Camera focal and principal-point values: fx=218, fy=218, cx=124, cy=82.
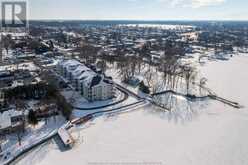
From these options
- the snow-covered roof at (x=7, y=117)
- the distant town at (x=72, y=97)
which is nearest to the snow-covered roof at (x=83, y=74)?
the distant town at (x=72, y=97)

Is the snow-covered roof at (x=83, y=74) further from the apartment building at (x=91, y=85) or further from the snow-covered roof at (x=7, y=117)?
the snow-covered roof at (x=7, y=117)

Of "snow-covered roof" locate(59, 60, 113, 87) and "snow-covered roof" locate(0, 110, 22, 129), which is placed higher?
"snow-covered roof" locate(59, 60, 113, 87)

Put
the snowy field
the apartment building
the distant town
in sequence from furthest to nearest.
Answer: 1. the apartment building
2. the distant town
3. the snowy field

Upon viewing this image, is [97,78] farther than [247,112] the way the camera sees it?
Yes

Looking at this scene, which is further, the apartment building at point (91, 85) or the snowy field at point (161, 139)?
the apartment building at point (91, 85)

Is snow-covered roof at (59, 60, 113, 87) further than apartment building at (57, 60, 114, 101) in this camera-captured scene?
Yes

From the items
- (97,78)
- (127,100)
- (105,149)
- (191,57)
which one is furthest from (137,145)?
(191,57)

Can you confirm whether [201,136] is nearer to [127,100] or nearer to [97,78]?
[127,100]


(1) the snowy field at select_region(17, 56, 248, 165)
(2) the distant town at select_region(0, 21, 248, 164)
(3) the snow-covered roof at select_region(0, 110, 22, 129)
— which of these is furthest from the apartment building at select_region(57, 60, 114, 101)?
(3) the snow-covered roof at select_region(0, 110, 22, 129)

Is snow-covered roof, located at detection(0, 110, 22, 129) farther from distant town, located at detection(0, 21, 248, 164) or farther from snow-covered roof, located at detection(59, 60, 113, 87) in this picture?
snow-covered roof, located at detection(59, 60, 113, 87)
